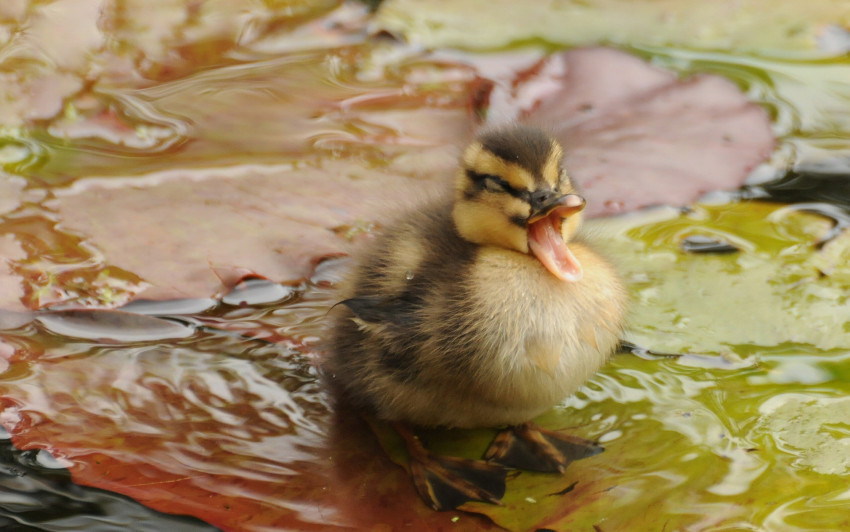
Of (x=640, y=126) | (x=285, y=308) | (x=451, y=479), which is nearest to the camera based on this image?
(x=451, y=479)

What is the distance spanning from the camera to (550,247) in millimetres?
1846

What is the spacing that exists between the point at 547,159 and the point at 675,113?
1223 millimetres

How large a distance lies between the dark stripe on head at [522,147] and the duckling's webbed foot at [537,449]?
517 mm

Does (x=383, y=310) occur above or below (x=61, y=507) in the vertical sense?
above

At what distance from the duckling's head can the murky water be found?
0.34 meters

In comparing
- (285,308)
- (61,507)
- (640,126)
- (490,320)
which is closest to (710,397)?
(490,320)

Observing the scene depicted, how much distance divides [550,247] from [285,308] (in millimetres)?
699

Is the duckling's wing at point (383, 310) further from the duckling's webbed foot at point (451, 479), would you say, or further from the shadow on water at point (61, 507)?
the shadow on water at point (61, 507)

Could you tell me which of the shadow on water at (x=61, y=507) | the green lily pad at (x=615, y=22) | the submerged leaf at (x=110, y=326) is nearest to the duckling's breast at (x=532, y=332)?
the shadow on water at (x=61, y=507)

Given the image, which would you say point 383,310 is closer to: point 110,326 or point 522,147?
point 522,147

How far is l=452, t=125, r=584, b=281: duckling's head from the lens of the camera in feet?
5.88

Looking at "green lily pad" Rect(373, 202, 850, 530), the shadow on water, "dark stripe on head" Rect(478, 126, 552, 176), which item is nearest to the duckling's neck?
"dark stripe on head" Rect(478, 126, 552, 176)

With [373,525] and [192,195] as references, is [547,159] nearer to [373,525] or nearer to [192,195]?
[373,525]

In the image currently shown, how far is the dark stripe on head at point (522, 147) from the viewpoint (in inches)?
70.7
